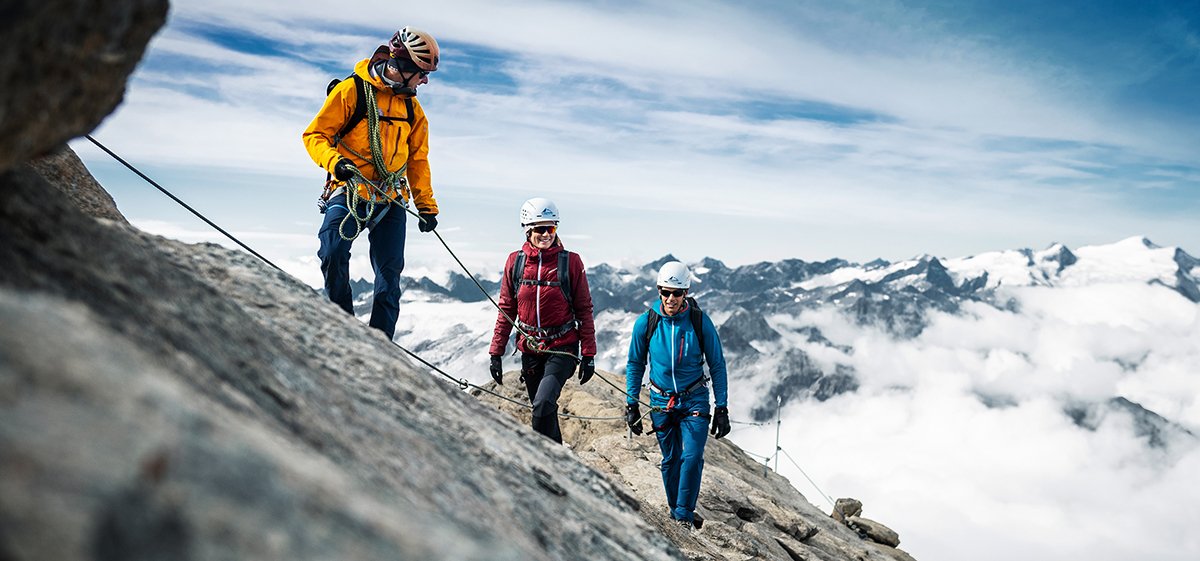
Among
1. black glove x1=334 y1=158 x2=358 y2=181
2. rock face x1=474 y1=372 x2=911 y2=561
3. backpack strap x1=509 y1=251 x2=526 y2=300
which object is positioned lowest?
rock face x1=474 y1=372 x2=911 y2=561

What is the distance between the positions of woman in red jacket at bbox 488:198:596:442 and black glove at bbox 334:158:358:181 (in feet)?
7.41

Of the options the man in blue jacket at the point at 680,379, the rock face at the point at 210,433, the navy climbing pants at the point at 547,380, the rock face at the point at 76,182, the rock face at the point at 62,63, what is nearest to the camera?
the rock face at the point at 210,433

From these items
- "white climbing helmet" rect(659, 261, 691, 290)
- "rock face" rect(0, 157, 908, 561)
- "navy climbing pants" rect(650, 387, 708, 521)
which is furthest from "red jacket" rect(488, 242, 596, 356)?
"rock face" rect(0, 157, 908, 561)

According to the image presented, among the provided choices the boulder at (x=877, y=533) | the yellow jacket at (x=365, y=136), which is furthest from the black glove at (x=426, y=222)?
the boulder at (x=877, y=533)

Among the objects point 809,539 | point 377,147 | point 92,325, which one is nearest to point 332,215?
point 377,147

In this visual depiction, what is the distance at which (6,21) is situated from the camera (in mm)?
2541

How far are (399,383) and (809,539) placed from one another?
11019 mm

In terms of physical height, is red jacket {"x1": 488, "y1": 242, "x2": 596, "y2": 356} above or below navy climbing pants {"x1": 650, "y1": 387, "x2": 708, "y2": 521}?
above

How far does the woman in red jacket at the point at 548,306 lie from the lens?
9797mm

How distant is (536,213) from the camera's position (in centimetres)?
973

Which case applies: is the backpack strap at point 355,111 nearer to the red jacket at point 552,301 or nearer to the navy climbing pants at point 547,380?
the red jacket at point 552,301

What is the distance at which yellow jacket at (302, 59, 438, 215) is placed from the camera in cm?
864

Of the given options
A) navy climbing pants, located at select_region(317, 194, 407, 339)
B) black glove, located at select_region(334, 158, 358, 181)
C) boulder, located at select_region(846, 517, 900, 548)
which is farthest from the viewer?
boulder, located at select_region(846, 517, 900, 548)

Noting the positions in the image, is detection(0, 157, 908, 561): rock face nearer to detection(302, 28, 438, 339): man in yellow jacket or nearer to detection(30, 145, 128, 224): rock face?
detection(30, 145, 128, 224): rock face
